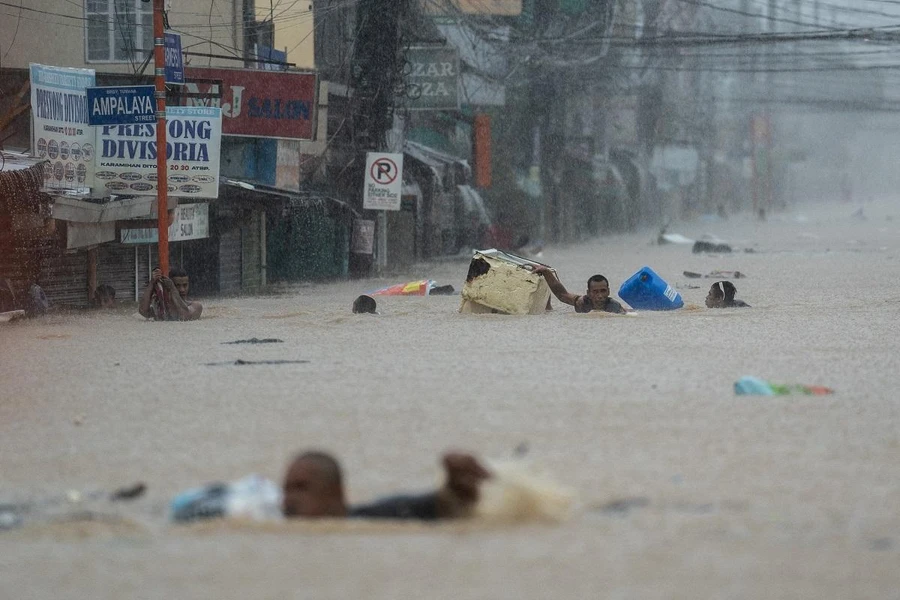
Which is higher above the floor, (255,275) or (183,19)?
(183,19)

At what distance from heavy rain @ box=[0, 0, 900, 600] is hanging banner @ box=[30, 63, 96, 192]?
0.05m

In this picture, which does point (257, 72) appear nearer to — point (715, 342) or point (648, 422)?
point (715, 342)

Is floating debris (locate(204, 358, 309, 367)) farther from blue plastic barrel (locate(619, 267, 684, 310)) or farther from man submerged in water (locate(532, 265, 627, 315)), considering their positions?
blue plastic barrel (locate(619, 267, 684, 310))

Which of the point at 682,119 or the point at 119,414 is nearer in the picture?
the point at 119,414

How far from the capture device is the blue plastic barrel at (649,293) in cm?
1911

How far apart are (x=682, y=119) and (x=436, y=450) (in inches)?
2785

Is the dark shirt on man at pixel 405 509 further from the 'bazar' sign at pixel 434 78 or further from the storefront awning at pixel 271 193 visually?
the 'bazar' sign at pixel 434 78

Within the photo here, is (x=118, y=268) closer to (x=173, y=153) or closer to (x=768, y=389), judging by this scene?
(x=173, y=153)

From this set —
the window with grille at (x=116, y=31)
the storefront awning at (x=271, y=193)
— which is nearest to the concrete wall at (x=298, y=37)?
the storefront awning at (x=271, y=193)

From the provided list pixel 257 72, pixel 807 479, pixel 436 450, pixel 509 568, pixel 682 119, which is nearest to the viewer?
pixel 509 568

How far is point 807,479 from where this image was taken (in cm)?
679

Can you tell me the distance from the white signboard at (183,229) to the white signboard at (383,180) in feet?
17.2

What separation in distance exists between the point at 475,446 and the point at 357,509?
1859mm

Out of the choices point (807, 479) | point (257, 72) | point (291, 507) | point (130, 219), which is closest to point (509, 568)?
point (291, 507)
